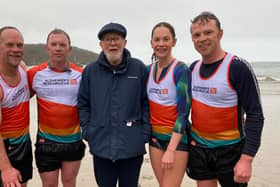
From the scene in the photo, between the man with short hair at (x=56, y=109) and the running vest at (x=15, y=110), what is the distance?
0.57 feet

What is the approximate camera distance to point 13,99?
11.5ft

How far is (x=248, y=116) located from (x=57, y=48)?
8.47 ft

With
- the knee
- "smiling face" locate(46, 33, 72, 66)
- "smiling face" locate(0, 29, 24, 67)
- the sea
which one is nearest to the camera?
"smiling face" locate(0, 29, 24, 67)

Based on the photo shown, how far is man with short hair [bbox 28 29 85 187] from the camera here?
369cm

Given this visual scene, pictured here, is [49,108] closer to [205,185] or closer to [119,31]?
[119,31]

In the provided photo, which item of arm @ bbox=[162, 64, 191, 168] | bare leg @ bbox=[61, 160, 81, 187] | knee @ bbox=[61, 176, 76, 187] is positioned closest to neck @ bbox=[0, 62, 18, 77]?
bare leg @ bbox=[61, 160, 81, 187]

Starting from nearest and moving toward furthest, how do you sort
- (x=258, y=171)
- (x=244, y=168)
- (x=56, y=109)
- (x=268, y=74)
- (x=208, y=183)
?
(x=244, y=168)
(x=208, y=183)
(x=56, y=109)
(x=258, y=171)
(x=268, y=74)

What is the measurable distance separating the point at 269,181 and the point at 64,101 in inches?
181

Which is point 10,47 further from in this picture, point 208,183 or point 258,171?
point 258,171

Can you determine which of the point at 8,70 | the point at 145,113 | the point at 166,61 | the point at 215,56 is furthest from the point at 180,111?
the point at 8,70

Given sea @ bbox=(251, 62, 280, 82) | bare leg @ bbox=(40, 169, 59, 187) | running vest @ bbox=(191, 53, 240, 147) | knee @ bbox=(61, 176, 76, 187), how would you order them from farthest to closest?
sea @ bbox=(251, 62, 280, 82)
knee @ bbox=(61, 176, 76, 187)
bare leg @ bbox=(40, 169, 59, 187)
running vest @ bbox=(191, 53, 240, 147)

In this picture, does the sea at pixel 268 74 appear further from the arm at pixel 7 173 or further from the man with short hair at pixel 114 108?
the arm at pixel 7 173

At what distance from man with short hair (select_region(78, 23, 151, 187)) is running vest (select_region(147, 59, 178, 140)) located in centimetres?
10

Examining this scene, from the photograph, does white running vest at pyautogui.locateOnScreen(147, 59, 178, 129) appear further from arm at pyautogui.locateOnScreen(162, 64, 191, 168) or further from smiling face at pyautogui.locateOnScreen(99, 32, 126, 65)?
smiling face at pyautogui.locateOnScreen(99, 32, 126, 65)
